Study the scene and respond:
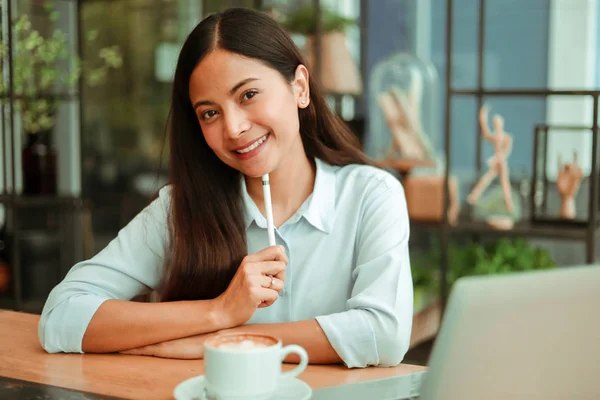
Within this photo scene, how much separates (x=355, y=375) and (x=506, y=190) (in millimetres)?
2121

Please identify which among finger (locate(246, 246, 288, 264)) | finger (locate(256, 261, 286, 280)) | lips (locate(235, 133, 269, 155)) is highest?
lips (locate(235, 133, 269, 155))

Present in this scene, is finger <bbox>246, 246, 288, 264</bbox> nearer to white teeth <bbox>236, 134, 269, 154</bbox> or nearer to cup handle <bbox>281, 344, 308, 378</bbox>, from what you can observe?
white teeth <bbox>236, 134, 269, 154</bbox>

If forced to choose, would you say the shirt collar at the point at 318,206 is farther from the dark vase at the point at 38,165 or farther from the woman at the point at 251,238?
the dark vase at the point at 38,165

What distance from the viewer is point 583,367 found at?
708 mm

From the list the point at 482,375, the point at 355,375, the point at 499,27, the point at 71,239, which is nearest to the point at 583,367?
the point at 482,375

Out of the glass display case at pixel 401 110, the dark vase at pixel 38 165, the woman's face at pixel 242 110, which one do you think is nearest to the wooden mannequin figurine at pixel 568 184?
the glass display case at pixel 401 110

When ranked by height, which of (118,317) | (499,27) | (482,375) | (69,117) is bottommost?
(118,317)

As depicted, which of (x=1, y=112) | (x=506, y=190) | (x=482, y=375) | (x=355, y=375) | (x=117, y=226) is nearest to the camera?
(x=482, y=375)

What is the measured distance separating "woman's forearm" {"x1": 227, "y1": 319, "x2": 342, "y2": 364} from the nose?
0.36m

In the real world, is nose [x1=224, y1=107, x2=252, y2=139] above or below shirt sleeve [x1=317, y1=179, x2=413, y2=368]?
above

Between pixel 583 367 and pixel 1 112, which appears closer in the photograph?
pixel 583 367

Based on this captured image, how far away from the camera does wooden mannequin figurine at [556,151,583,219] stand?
116 inches

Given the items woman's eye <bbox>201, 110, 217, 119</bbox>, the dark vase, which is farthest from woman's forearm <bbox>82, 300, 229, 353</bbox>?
the dark vase

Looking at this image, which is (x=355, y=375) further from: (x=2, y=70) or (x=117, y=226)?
(x=117, y=226)
